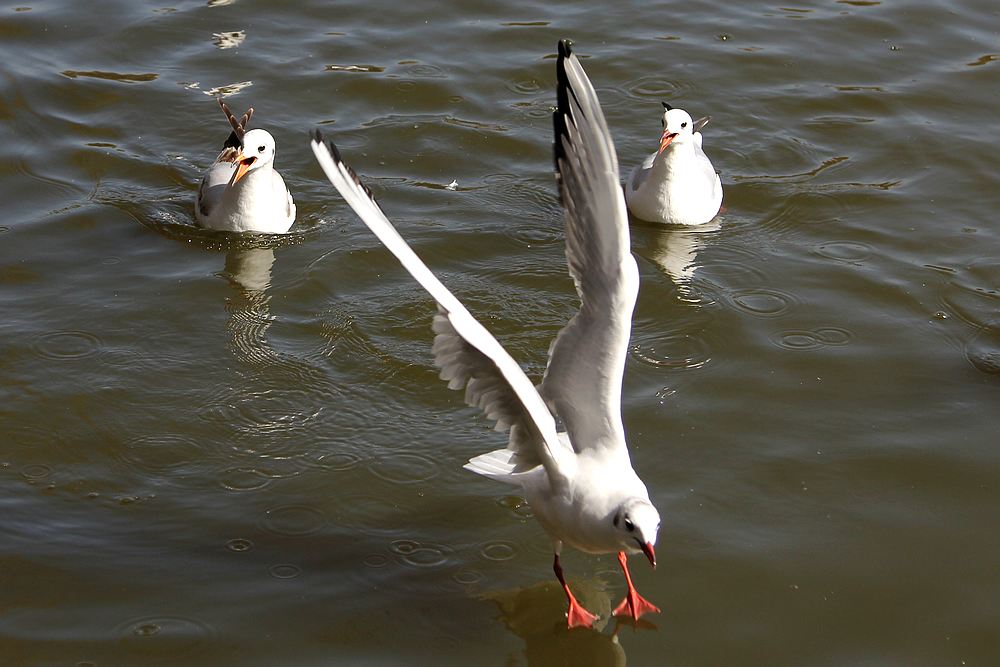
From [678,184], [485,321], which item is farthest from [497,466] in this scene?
[678,184]

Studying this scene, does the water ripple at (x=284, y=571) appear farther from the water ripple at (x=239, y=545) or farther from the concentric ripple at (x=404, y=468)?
the concentric ripple at (x=404, y=468)

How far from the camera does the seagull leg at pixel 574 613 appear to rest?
17.7ft

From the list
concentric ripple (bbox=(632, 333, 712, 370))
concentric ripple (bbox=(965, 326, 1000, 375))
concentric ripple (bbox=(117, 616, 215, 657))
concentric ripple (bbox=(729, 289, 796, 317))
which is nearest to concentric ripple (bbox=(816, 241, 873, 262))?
concentric ripple (bbox=(729, 289, 796, 317))

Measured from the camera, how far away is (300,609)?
17.8 feet

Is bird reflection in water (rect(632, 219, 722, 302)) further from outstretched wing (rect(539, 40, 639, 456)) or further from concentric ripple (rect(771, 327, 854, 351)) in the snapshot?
outstretched wing (rect(539, 40, 639, 456))

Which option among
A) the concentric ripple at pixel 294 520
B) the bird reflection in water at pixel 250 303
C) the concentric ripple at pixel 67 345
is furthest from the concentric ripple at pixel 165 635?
the concentric ripple at pixel 67 345

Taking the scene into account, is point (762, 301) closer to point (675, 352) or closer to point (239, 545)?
point (675, 352)

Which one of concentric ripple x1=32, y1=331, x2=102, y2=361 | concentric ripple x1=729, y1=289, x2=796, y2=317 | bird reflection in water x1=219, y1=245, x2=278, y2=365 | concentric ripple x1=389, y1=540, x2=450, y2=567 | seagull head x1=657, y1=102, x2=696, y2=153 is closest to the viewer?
concentric ripple x1=389, y1=540, x2=450, y2=567

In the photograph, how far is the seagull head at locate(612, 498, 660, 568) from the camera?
474 cm

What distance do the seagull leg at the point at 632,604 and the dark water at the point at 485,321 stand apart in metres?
0.08

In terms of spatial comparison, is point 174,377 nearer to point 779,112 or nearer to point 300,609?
point 300,609

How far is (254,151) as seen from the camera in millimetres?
8672

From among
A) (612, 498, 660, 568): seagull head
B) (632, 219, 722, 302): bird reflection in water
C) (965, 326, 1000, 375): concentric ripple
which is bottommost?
(965, 326, 1000, 375): concentric ripple

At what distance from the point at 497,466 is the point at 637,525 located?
978 mm
